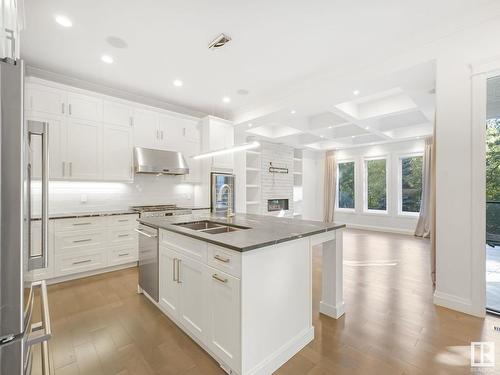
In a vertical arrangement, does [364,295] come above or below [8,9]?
below

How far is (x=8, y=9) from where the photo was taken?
0.96 m

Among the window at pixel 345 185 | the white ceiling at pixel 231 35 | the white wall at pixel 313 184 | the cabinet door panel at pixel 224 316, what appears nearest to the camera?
the cabinet door panel at pixel 224 316

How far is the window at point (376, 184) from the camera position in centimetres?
703

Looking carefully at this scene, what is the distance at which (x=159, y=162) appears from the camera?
414cm

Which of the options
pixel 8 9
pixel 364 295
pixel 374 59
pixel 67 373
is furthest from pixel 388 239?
pixel 8 9

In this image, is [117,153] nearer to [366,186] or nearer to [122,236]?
[122,236]

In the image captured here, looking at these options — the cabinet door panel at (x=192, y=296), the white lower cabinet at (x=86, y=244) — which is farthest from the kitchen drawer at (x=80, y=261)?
the cabinet door panel at (x=192, y=296)

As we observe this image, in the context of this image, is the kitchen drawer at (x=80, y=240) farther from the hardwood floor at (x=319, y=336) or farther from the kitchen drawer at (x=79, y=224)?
the hardwood floor at (x=319, y=336)

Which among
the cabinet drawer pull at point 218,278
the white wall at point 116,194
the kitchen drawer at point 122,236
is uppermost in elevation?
the white wall at point 116,194

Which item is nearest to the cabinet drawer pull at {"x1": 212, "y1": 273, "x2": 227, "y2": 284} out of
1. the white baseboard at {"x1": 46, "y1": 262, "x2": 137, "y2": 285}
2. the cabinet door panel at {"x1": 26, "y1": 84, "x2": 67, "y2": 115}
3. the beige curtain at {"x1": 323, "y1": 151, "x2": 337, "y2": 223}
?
the white baseboard at {"x1": 46, "y1": 262, "x2": 137, "y2": 285}

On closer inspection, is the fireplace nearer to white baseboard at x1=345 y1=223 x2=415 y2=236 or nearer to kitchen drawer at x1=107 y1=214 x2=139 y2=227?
white baseboard at x1=345 y1=223 x2=415 y2=236

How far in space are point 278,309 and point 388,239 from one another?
5281 mm

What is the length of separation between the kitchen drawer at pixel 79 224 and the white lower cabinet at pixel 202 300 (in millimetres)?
1788

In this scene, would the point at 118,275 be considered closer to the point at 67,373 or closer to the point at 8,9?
the point at 67,373
